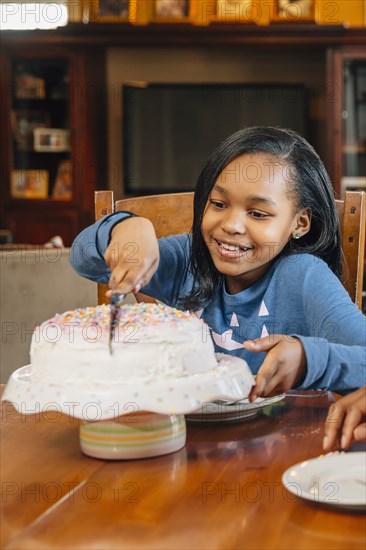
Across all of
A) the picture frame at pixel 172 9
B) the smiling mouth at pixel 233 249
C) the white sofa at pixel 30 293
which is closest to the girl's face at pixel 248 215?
the smiling mouth at pixel 233 249

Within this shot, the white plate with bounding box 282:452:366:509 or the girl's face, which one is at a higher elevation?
the girl's face

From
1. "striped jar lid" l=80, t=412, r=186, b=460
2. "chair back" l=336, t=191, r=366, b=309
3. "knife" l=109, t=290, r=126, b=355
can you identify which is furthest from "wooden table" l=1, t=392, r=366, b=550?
"chair back" l=336, t=191, r=366, b=309

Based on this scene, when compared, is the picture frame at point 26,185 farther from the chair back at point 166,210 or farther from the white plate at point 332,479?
the white plate at point 332,479

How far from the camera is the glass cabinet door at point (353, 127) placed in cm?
554

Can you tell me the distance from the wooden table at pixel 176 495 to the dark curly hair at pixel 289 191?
50 centimetres

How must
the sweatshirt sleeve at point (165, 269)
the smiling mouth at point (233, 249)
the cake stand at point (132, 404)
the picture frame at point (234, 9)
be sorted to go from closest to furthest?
the cake stand at point (132, 404), the smiling mouth at point (233, 249), the sweatshirt sleeve at point (165, 269), the picture frame at point (234, 9)

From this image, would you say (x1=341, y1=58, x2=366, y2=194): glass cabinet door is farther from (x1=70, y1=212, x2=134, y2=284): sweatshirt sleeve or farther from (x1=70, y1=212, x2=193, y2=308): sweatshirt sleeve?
(x1=70, y1=212, x2=134, y2=284): sweatshirt sleeve

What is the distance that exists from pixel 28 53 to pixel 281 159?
182 inches

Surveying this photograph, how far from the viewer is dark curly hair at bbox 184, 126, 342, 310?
1461mm

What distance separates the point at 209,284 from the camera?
1.53m

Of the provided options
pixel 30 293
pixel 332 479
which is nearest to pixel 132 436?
pixel 332 479

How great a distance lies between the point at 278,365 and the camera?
0.95 meters

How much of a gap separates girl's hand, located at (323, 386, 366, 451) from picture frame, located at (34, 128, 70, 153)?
5120 millimetres

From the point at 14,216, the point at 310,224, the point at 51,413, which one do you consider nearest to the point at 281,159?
the point at 310,224
